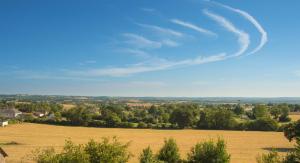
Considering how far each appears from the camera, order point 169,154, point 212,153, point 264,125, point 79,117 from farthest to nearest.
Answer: point 79,117 < point 264,125 < point 169,154 < point 212,153

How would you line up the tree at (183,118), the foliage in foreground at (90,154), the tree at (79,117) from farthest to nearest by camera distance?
the tree at (79,117)
the tree at (183,118)
the foliage in foreground at (90,154)

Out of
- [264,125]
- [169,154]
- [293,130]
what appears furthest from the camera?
[264,125]

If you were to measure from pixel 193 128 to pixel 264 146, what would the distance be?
46.1 metres

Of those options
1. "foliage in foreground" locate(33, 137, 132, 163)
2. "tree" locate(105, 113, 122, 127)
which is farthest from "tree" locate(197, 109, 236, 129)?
"foliage in foreground" locate(33, 137, 132, 163)

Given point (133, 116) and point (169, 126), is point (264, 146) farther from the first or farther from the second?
point (133, 116)

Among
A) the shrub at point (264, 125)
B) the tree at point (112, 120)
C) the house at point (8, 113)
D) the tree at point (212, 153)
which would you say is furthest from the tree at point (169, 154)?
the house at point (8, 113)

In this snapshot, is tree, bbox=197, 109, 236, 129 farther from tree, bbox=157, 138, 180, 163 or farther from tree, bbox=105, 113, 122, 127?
tree, bbox=157, 138, 180, 163

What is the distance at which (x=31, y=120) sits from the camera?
461 ft

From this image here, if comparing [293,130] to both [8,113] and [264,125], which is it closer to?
[264,125]

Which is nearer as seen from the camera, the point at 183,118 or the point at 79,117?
the point at 183,118

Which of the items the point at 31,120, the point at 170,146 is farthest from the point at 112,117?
the point at 170,146

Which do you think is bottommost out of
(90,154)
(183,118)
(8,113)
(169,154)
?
(8,113)

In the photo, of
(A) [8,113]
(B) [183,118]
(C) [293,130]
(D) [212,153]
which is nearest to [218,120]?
(B) [183,118]

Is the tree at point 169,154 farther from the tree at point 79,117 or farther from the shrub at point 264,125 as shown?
the tree at point 79,117
